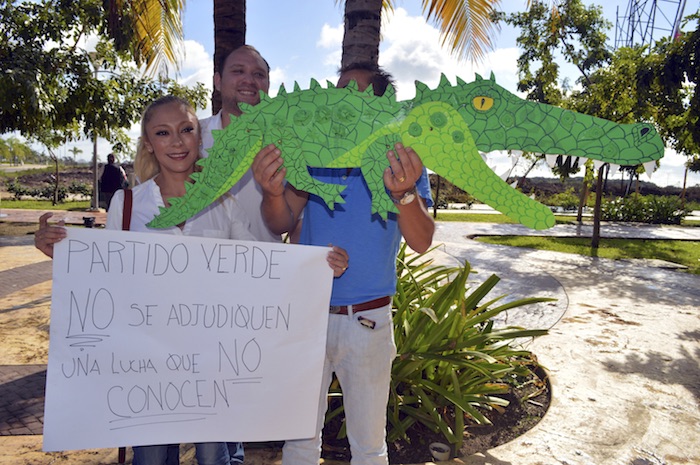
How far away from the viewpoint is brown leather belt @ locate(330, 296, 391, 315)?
70.2 inches

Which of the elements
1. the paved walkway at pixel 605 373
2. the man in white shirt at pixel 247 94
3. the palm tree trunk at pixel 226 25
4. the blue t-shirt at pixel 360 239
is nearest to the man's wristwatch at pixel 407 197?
the blue t-shirt at pixel 360 239

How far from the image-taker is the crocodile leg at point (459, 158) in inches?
61.2

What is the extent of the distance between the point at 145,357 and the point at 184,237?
0.47 metres

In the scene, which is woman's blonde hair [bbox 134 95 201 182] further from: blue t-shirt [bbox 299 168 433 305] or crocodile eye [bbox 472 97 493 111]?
crocodile eye [bbox 472 97 493 111]

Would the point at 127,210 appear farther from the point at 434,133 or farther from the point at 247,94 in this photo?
the point at 434,133

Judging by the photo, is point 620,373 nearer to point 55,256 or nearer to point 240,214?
point 240,214

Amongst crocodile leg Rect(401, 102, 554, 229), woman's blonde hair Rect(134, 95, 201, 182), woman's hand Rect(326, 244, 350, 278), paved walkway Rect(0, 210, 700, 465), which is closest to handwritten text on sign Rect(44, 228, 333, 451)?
woman's hand Rect(326, 244, 350, 278)

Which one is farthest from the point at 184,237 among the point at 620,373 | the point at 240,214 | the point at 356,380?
the point at 620,373

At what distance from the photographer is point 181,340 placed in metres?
1.81

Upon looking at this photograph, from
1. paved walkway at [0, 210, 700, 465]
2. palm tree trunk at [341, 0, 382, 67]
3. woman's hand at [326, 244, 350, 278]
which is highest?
palm tree trunk at [341, 0, 382, 67]

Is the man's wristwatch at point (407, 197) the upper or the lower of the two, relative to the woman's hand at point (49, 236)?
upper

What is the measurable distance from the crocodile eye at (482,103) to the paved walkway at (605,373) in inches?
74.2

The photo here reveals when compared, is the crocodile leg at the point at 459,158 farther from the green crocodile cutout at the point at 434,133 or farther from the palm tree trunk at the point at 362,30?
the palm tree trunk at the point at 362,30

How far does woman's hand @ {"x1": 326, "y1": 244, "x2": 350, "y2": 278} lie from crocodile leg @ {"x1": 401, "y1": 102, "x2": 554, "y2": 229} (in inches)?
17.7
